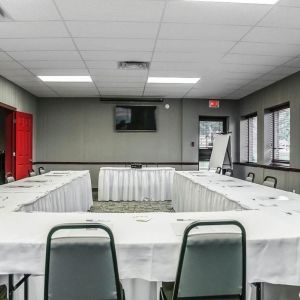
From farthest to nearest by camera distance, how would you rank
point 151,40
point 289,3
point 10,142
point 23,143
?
point 23,143 < point 10,142 < point 151,40 < point 289,3

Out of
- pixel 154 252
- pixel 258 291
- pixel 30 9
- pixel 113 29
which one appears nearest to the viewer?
pixel 154 252

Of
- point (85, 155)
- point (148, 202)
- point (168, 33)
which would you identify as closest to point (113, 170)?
point (148, 202)

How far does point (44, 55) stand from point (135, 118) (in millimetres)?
4488

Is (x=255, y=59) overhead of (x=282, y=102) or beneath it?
overhead

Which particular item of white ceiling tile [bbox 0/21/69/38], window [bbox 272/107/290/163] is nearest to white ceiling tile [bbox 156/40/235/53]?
white ceiling tile [bbox 0/21/69/38]

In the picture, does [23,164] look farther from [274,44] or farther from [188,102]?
[274,44]

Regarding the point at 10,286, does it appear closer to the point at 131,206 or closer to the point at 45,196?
the point at 45,196

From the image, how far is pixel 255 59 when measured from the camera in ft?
17.1

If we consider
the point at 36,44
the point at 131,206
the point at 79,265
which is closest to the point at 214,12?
the point at 36,44

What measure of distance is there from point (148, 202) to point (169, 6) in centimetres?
495

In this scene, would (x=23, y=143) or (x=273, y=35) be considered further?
(x=23, y=143)

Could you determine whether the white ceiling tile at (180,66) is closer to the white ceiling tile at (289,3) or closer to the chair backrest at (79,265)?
the white ceiling tile at (289,3)

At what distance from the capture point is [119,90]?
26.6 feet

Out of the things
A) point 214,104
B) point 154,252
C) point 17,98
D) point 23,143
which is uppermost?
point 214,104
